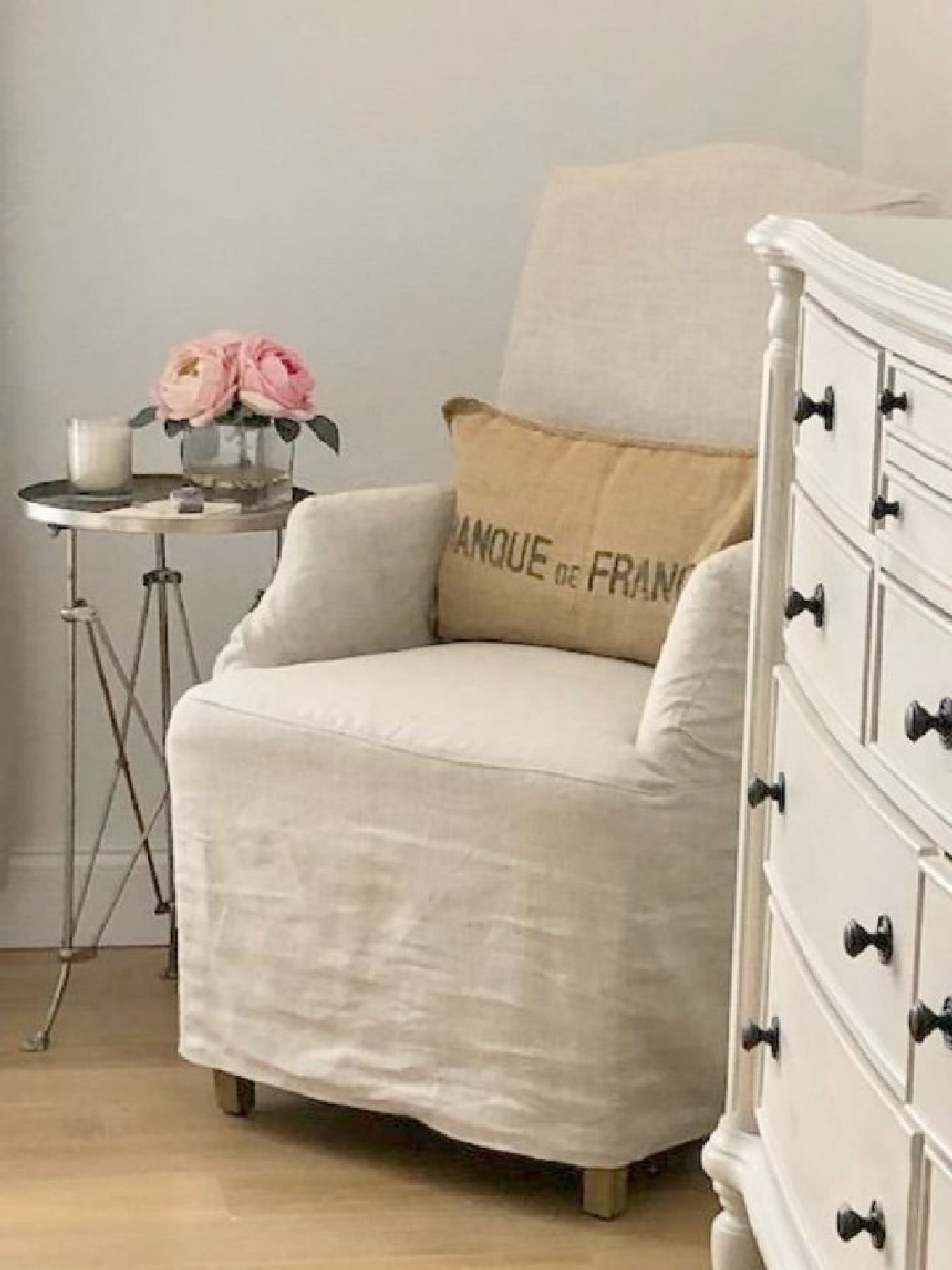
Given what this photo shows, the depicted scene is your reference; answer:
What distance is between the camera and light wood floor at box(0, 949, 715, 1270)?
251 centimetres

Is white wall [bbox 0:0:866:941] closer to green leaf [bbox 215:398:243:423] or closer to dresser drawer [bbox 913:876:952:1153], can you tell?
green leaf [bbox 215:398:243:423]

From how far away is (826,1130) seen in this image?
6.24 ft

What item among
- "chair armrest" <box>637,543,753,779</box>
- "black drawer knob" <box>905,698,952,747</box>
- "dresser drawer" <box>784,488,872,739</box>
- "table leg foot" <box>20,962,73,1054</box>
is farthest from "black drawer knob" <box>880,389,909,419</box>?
"table leg foot" <box>20,962,73,1054</box>

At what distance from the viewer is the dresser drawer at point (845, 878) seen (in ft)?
5.56

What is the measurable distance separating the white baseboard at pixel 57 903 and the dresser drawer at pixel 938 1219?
1.95 meters

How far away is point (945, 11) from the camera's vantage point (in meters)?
3.05

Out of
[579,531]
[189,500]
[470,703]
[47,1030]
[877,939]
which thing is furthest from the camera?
[47,1030]

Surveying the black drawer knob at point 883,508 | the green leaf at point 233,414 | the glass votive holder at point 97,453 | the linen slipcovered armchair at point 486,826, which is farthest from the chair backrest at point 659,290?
the black drawer knob at point 883,508

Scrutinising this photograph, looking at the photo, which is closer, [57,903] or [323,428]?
[323,428]

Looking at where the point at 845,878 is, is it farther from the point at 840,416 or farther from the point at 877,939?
the point at 840,416

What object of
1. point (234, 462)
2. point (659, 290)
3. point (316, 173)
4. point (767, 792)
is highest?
point (316, 173)

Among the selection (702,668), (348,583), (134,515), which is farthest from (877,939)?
(134,515)

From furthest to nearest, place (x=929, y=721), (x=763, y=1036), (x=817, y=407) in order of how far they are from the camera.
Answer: (x=763, y=1036), (x=817, y=407), (x=929, y=721)

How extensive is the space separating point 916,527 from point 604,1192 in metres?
1.14
